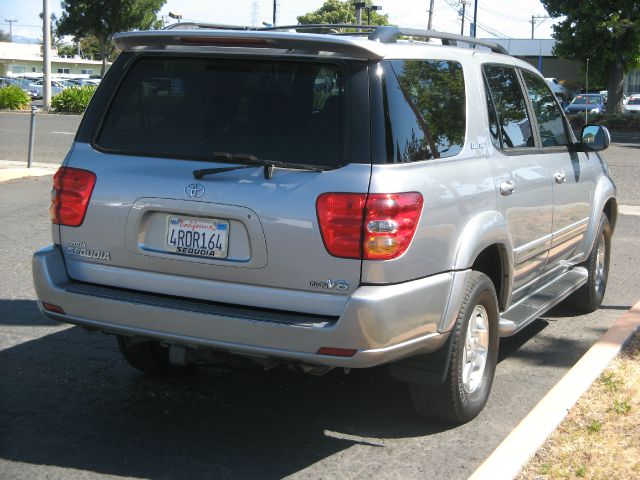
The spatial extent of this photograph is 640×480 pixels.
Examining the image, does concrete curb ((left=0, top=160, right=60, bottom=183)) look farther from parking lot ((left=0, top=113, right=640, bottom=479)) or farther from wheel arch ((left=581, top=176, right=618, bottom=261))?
wheel arch ((left=581, top=176, right=618, bottom=261))

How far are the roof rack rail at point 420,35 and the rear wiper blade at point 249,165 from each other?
726 millimetres

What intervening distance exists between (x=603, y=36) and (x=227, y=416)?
29.1 meters

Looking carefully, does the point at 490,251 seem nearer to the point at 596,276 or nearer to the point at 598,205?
the point at 598,205

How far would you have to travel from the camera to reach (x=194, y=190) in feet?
13.5

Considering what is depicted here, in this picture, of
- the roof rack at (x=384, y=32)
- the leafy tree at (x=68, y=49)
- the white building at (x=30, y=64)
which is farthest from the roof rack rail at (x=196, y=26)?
the leafy tree at (x=68, y=49)

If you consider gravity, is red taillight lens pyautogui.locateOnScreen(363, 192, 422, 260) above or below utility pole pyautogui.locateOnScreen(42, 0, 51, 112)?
below

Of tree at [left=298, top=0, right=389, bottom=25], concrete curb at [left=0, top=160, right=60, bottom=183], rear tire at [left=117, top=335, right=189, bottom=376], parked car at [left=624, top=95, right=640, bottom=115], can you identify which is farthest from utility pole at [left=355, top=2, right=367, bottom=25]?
tree at [left=298, top=0, right=389, bottom=25]

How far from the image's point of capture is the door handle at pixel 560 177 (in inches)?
229

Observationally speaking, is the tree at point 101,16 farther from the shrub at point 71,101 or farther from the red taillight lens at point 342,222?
the red taillight lens at point 342,222

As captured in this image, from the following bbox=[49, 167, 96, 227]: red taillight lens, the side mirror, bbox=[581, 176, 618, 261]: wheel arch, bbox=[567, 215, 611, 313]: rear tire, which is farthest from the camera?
bbox=[567, 215, 611, 313]: rear tire

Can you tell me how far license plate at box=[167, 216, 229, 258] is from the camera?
4098mm

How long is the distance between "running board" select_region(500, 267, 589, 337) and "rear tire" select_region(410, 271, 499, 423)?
0.21 meters

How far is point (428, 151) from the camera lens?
4312mm

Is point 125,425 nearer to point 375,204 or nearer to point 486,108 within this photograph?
point 375,204
